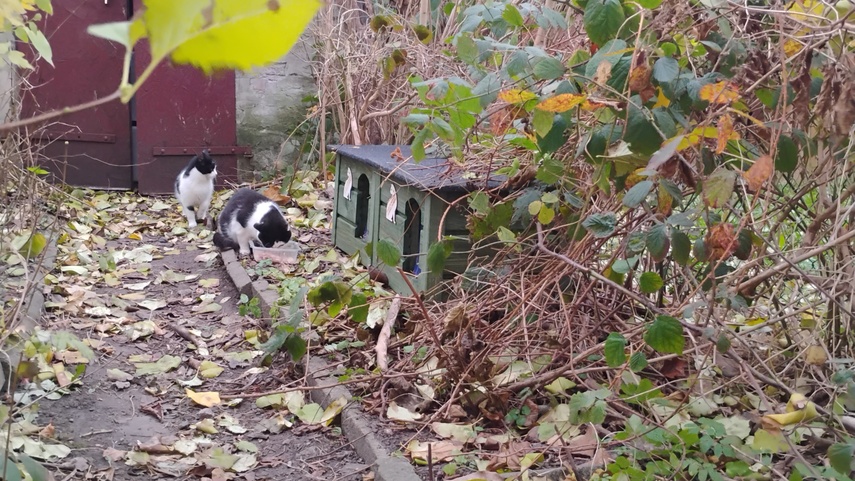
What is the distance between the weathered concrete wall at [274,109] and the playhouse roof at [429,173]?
3.43 metres

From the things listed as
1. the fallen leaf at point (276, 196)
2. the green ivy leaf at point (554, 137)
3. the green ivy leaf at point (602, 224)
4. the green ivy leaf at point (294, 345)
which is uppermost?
the green ivy leaf at point (554, 137)

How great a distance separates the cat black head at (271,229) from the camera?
5508mm

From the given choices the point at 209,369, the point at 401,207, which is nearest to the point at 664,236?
the point at 401,207

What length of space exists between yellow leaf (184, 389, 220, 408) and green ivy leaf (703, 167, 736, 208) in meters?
2.31

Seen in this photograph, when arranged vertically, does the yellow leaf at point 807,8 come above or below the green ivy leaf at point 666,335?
above

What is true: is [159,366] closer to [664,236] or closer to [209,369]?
[209,369]

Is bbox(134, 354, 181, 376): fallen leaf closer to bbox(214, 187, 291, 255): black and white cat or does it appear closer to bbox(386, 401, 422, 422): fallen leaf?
bbox(386, 401, 422, 422): fallen leaf

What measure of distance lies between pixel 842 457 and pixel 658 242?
30.1 inches

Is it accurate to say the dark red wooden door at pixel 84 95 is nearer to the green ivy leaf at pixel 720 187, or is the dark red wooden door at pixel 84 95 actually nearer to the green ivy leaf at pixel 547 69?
the green ivy leaf at pixel 547 69

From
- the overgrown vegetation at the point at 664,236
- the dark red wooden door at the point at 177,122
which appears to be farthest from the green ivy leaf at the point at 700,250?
the dark red wooden door at the point at 177,122

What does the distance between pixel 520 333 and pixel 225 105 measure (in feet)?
19.0

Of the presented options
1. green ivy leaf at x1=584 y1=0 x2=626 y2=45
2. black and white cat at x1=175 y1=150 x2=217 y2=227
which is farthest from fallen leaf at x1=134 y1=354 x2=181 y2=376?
black and white cat at x1=175 y1=150 x2=217 y2=227

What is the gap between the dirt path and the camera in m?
2.87

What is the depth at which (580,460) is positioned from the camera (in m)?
2.68
